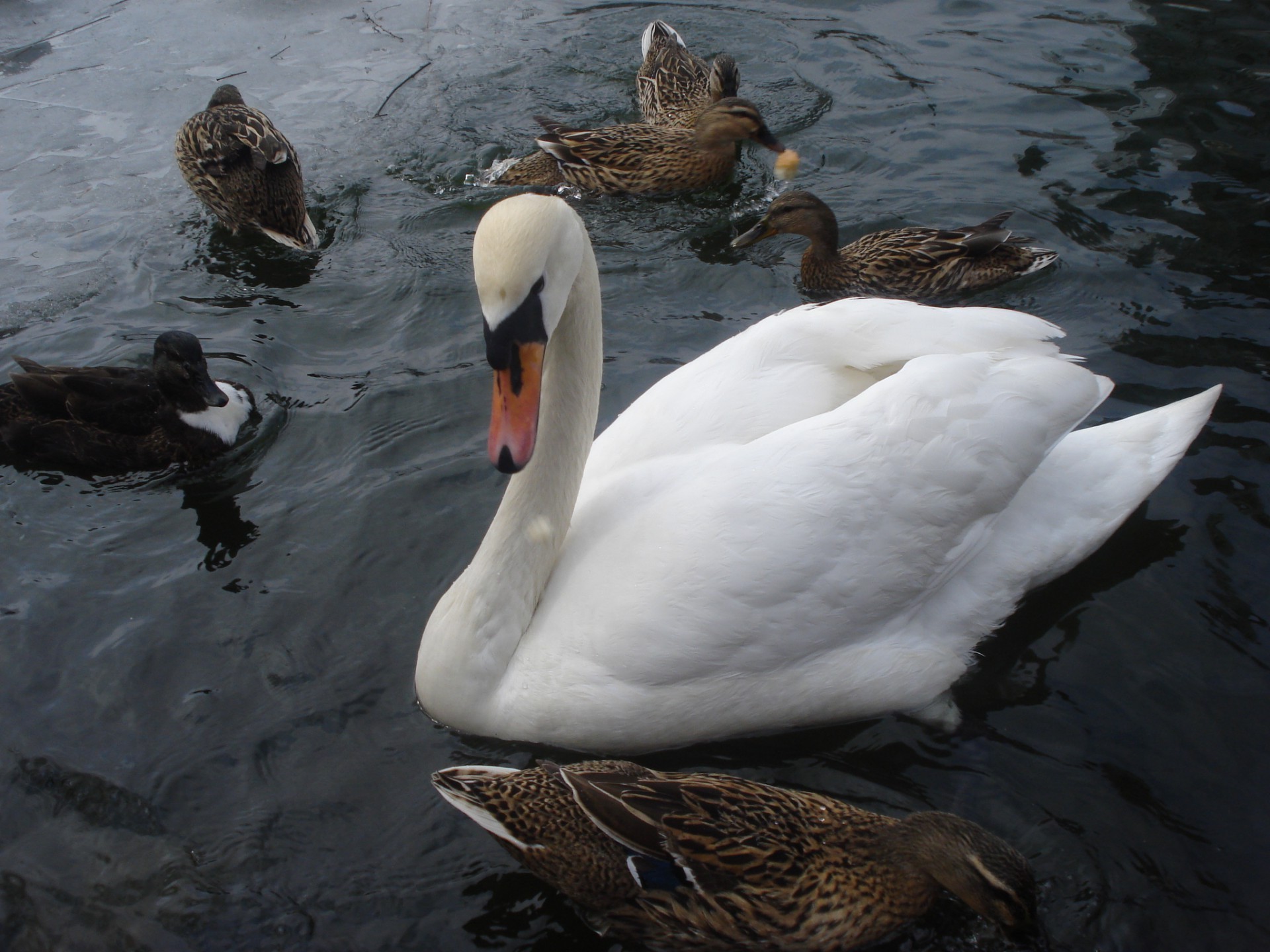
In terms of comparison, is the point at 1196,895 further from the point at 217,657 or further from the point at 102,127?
the point at 102,127

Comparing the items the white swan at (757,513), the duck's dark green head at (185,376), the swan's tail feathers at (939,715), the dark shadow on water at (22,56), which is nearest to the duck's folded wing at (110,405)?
the duck's dark green head at (185,376)

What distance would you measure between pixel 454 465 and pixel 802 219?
2.99 metres

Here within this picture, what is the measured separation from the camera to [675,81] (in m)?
9.16

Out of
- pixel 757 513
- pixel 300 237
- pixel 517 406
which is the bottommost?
pixel 300 237

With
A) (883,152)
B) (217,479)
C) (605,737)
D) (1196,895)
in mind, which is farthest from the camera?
(883,152)

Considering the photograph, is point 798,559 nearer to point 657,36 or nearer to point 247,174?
point 247,174

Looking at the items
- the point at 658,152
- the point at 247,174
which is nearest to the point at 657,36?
the point at 658,152

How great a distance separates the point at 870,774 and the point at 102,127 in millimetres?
8784

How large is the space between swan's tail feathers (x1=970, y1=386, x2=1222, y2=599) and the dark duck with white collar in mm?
4001

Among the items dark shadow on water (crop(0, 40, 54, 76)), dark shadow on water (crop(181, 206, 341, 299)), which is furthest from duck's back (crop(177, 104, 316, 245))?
dark shadow on water (crop(0, 40, 54, 76))

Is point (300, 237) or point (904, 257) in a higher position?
point (904, 257)

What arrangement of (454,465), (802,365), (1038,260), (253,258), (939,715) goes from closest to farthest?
(939,715)
(802,365)
(454,465)
(1038,260)
(253,258)

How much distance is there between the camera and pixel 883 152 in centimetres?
830

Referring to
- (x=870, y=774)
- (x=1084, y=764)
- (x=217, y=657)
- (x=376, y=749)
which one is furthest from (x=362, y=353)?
(x=1084, y=764)
